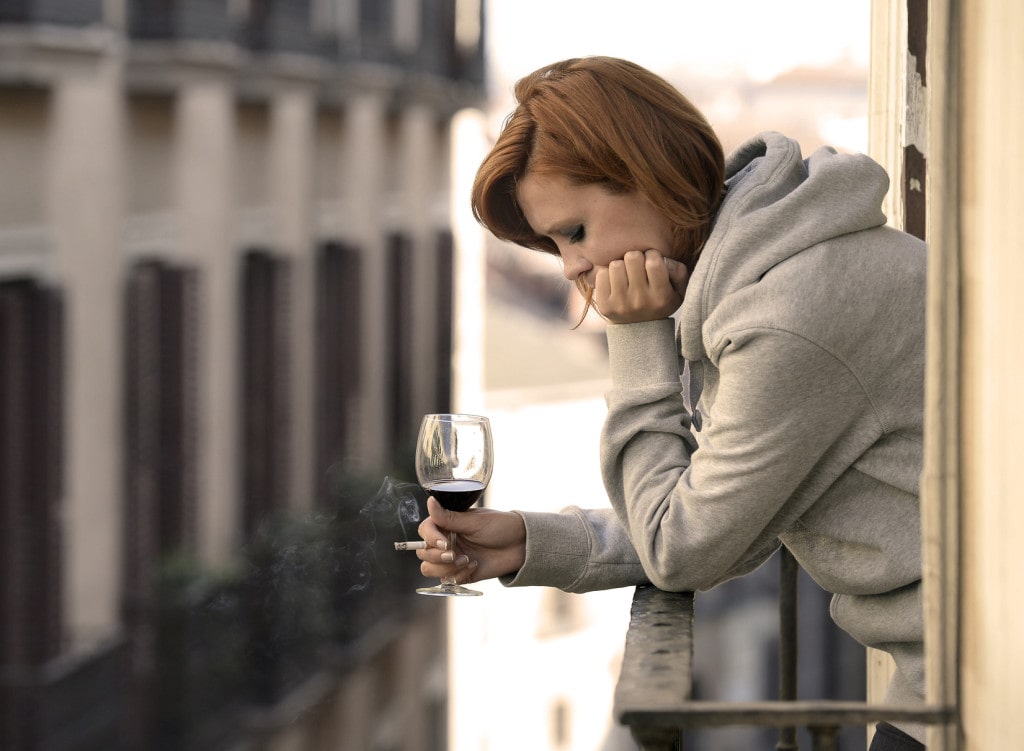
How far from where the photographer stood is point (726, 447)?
2062mm

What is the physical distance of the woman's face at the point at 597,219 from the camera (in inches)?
91.9

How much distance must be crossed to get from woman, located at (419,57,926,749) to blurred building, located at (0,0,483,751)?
718 centimetres

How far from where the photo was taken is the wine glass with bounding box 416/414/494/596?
→ 2650 millimetres

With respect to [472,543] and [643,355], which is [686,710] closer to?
[643,355]

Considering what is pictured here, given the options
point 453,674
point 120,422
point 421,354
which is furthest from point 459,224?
point 120,422

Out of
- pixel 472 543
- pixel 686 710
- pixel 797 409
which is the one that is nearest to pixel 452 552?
pixel 472 543

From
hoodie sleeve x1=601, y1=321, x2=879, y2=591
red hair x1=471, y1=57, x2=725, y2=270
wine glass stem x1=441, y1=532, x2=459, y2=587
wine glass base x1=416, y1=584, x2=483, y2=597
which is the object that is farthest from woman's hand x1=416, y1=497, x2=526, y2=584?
red hair x1=471, y1=57, x2=725, y2=270

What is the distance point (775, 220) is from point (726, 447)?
30 centimetres

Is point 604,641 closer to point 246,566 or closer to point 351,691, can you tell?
point 351,691

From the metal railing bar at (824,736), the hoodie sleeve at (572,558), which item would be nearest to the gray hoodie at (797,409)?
the hoodie sleeve at (572,558)

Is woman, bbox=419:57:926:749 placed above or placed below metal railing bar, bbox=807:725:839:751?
above

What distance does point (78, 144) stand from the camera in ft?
32.8

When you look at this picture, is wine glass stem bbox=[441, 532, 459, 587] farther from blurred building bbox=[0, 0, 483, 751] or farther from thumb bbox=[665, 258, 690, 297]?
blurred building bbox=[0, 0, 483, 751]

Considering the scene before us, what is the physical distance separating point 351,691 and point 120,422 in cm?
538
